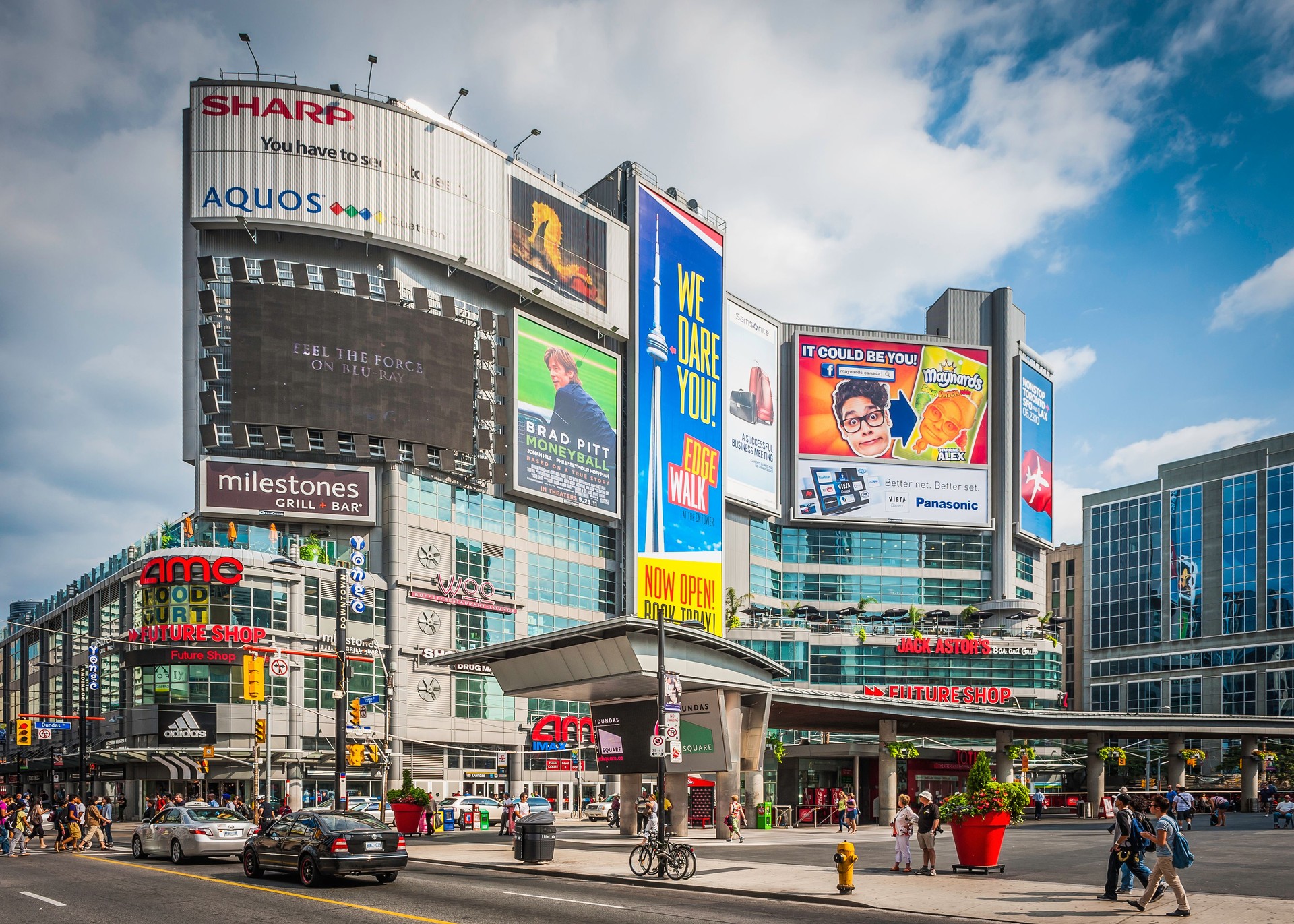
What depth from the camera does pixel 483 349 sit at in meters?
91.9

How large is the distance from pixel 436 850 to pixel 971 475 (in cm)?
9815

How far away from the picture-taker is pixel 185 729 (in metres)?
72.9

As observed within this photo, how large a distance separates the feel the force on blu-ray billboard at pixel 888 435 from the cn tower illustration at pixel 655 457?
896 inches

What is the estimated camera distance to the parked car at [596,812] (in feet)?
230

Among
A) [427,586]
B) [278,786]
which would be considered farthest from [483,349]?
[278,786]

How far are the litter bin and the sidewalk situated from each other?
15.0 inches

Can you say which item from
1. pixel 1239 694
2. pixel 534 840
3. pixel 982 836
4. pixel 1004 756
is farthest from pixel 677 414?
pixel 982 836

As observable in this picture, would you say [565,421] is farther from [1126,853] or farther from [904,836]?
[1126,853]

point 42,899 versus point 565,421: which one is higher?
point 565,421

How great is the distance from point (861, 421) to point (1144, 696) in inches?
1739

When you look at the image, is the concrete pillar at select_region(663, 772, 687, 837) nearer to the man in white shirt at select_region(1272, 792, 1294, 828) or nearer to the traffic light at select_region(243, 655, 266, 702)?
the traffic light at select_region(243, 655, 266, 702)

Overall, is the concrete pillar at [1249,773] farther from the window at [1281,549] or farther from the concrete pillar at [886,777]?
the window at [1281,549]

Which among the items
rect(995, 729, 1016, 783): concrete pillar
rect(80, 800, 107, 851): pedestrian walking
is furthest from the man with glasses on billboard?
rect(80, 800, 107, 851): pedestrian walking

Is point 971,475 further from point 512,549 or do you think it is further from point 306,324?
point 306,324
